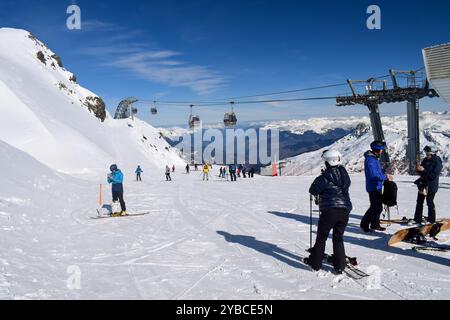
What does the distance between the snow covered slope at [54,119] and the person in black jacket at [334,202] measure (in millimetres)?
32226

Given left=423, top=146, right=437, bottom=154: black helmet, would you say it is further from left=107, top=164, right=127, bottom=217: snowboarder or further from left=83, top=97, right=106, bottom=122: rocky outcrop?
left=83, top=97, right=106, bottom=122: rocky outcrop

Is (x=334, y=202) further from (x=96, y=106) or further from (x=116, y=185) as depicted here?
(x=96, y=106)

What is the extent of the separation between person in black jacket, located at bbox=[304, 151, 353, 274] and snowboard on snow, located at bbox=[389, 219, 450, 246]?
7.43 ft

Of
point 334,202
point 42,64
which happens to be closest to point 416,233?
point 334,202

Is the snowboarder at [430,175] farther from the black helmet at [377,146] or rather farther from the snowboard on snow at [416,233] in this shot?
the snowboard on snow at [416,233]

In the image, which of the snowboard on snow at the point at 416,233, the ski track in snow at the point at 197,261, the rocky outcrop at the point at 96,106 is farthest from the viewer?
the rocky outcrop at the point at 96,106

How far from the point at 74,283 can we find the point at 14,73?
53504 mm

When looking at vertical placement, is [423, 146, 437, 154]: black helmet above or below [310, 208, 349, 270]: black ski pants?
above


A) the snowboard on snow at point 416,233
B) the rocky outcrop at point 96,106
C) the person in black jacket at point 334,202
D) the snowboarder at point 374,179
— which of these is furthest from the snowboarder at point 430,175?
the rocky outcrop at point 96,106

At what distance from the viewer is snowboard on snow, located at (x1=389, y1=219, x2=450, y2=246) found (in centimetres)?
771

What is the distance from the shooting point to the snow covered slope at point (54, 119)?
3706 cm

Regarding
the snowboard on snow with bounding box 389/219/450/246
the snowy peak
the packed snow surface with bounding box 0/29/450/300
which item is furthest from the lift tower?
the snowy peak

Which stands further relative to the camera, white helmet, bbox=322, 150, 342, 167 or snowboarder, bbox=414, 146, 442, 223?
snowboarder, bbox=414, 146, 442, 223
